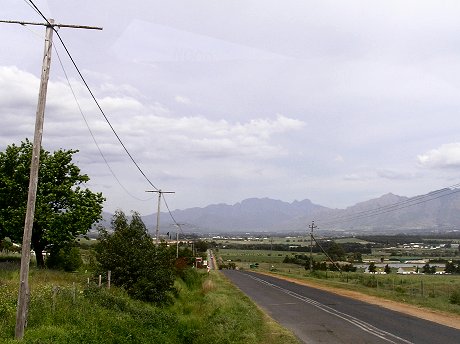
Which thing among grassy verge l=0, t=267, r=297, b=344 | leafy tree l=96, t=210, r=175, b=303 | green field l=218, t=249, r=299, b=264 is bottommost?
green field l=218, t=249, r=299, b=264

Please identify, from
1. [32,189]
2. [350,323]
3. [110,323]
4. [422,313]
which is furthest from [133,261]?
[422,313]

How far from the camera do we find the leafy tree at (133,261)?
24.9 metres

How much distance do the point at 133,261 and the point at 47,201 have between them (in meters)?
13.2

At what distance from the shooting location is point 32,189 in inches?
482

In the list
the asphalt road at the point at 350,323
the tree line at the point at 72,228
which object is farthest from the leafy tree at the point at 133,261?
the asphalt road at the point at 350,323

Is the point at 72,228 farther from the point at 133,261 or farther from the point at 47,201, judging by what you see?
the point at 133,261

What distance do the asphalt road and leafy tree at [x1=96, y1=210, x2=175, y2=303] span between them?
5.84m

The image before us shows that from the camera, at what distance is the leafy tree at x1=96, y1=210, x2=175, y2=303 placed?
982 inches

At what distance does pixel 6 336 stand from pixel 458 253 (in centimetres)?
17938

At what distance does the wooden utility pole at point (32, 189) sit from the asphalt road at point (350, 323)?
9011 mm

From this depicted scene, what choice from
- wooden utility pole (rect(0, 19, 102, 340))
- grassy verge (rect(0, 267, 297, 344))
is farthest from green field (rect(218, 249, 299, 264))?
wooden utility pole (rect(0, 19, 102, 340))

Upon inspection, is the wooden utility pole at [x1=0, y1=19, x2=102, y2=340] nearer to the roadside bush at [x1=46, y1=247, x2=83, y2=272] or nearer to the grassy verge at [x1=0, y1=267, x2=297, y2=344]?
the grassy verge at [x1=0, y1=267, x2=297, y2=344]

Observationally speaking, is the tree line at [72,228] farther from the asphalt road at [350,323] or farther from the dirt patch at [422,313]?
the dirt patch at [422,313]

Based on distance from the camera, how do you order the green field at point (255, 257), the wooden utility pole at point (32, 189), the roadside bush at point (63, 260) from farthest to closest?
the green field at point (255, 257) < the roadside bush at point (63, 260) < the wooden utility pole at point (32, 189)
